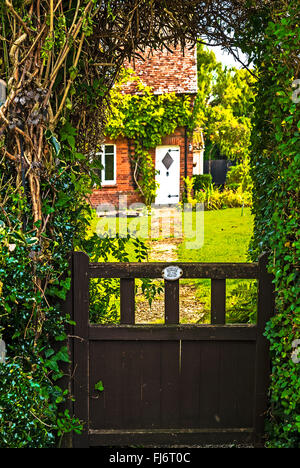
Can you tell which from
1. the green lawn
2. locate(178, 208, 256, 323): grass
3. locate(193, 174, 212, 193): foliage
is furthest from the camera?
locate(193, 174, 212, 193): foliage

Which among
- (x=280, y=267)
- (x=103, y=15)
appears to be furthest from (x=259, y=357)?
(x=103, y=15)

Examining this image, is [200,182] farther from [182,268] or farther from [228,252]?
[182,268]

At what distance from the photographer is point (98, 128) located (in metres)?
4.23

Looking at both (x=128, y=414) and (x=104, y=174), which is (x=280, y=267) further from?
(x=104, y=174)

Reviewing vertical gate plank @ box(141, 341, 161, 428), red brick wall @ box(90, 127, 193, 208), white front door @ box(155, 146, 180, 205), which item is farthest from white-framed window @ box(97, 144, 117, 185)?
vertical gate plank @ box(141, 341, 161, 428)

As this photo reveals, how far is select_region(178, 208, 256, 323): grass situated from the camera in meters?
5.41

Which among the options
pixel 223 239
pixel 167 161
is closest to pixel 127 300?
pixel 223 239

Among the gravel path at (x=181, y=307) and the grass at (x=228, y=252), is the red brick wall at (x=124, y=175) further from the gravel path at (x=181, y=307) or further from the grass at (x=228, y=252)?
the gravel path at (x=181, y=307)

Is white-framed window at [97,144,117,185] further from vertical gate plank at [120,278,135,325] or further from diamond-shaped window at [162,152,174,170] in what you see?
vertical gate plank at [120,278,135,325]

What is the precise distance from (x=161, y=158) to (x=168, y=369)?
549 inches

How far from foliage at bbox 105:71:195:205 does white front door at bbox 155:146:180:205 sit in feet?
1.31

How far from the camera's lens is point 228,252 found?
380 inches
